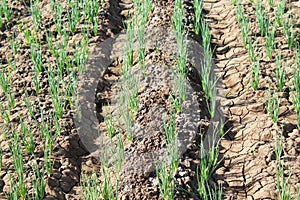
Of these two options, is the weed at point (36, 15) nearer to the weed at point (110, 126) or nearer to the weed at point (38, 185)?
the weed at point (110, 126)

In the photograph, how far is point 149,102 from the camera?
3822 mm

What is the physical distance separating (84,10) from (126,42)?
0.44m

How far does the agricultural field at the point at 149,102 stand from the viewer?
3.32 meters

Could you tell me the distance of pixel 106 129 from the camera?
12.4 ft

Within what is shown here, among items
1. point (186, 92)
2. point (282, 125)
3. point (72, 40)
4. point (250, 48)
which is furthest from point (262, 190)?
point (72, 40)

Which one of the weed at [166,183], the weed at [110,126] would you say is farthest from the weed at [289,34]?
the weed at [166,183]

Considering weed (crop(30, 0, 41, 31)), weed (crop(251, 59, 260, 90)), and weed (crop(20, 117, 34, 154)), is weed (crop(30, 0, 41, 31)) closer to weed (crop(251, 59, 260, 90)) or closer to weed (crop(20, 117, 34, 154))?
weed (crop(20, 117, 34, 154))

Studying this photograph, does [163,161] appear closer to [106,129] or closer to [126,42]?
[106,129]

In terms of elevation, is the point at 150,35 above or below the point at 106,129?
above

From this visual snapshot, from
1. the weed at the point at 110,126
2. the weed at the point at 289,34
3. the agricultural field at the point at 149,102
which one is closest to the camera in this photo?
the agricultural field at the point at 149,102

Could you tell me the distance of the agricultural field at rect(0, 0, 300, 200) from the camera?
3316mm

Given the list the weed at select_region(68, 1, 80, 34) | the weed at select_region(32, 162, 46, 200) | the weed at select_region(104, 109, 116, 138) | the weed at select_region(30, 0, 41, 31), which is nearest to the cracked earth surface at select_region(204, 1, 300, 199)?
the weed at select_region(104, 109, 116, 138)

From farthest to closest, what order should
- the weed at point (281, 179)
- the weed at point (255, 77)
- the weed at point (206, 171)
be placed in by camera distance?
the weed at point (255, 77), the weed at point (206, 171), the weed at point (281, 179)

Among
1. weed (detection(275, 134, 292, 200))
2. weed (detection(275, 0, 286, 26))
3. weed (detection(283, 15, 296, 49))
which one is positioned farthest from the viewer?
weed (detection(275, 0, 286, 26))
